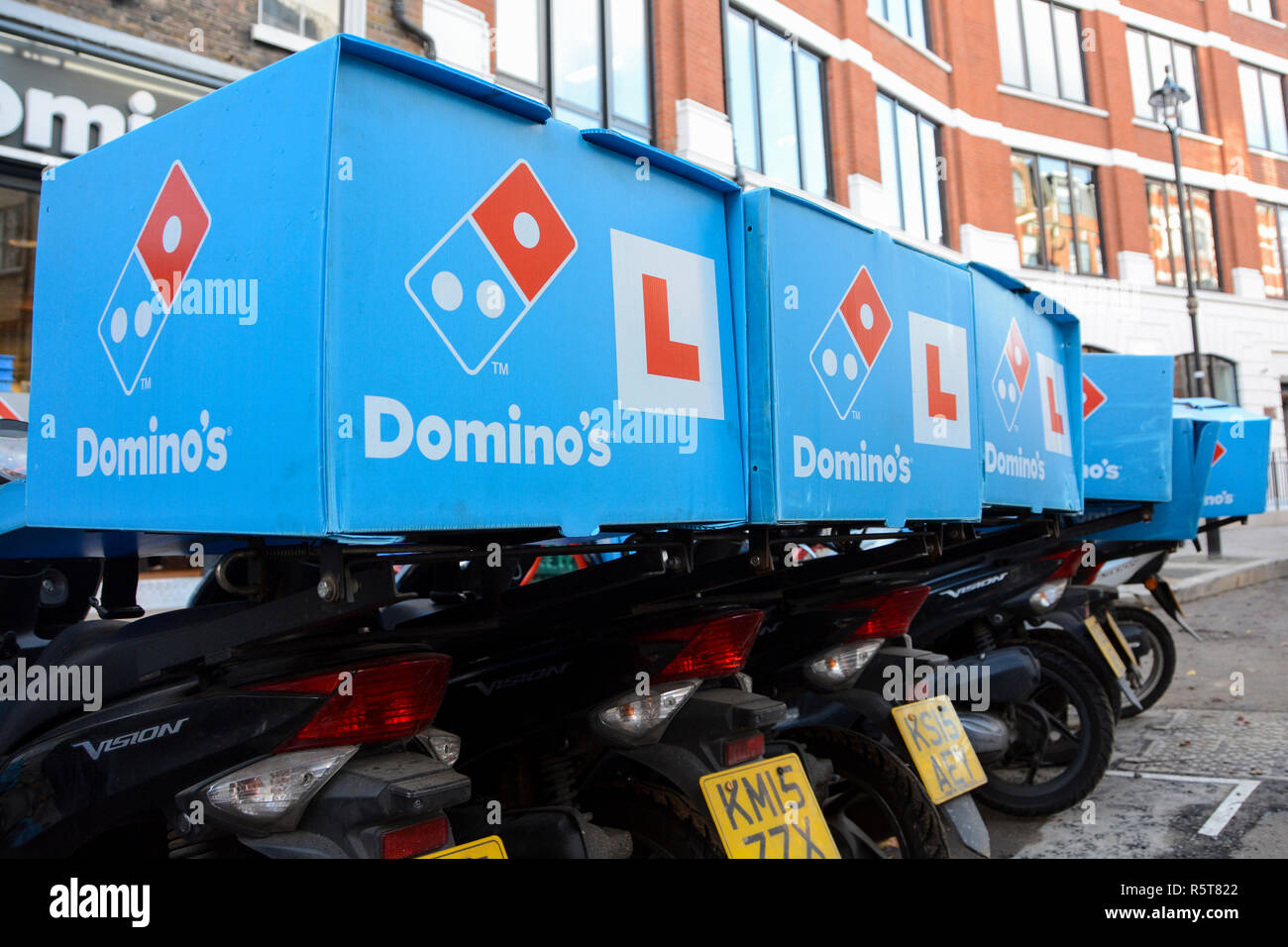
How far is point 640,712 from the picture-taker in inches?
112

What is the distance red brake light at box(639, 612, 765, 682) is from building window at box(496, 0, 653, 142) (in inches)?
421

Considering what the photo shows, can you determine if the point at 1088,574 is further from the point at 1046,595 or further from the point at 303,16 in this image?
the point at 303,16

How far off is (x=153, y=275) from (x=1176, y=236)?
26071mm

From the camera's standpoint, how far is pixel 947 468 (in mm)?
3391

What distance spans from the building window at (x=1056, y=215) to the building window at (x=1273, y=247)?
20.6 feet

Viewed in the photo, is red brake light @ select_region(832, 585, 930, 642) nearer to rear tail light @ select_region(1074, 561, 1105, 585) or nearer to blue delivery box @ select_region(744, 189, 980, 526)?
blue delivery box @ select_region(744, 189, 980, 526)

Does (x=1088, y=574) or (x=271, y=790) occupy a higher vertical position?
(x=1088, y=574)

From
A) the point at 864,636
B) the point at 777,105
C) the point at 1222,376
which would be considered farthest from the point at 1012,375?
the point at 1222,376

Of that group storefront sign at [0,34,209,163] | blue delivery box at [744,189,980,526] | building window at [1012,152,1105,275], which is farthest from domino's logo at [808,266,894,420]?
building window at [1012,152,1105,275]

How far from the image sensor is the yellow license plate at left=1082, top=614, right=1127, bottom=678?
566 cm

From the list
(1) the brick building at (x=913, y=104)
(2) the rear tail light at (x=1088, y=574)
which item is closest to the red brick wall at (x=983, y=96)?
(1) the brick building at (x=913, y=104)

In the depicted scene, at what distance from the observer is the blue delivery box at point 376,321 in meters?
1.87
